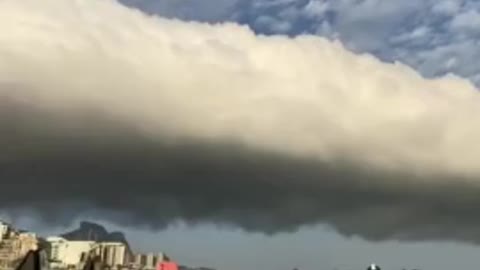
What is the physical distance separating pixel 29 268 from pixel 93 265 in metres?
21.8

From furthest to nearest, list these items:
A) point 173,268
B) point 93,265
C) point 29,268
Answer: point 173,268
point 93,265
point 29,268

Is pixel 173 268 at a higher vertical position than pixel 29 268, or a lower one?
higher

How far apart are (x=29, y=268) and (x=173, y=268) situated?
191ft

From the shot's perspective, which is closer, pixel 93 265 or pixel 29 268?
pixel 29 268

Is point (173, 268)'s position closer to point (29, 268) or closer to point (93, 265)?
point (93, 265)


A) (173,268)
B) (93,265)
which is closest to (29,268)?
(93,265)

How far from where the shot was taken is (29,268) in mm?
99750

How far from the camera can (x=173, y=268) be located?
512 ft

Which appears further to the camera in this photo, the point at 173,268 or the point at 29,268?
the point at 173,268

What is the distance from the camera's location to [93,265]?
12106cm

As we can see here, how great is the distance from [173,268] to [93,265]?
36.4 m

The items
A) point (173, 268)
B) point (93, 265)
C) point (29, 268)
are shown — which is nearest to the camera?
point (29, 268)

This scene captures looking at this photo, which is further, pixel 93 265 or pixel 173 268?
pixel 173 268
